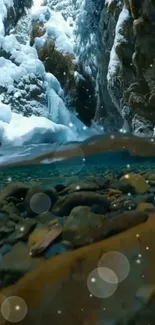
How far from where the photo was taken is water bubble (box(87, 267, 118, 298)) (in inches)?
113

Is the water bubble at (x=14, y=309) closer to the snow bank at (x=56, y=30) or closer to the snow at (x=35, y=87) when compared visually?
the snow at (x=35, y=87)

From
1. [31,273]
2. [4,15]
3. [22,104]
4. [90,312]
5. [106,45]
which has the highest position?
[4,15]

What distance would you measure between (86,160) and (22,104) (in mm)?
11586

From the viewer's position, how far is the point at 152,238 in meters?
3.36

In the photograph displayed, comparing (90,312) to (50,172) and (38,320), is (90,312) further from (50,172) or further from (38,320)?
(50,172)

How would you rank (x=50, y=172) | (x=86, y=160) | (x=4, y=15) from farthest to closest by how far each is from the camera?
(x=4, y=15) → (x=86, y=160) → (x=50, y=172)

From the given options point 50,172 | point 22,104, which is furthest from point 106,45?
point 50,172

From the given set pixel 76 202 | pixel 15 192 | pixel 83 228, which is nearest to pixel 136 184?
pixel 76 202

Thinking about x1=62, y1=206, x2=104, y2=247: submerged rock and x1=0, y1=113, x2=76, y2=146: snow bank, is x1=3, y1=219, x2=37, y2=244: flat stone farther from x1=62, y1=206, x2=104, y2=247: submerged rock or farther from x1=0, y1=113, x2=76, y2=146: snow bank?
x1=0, y1=113, x2=76, y2=146: snow bank

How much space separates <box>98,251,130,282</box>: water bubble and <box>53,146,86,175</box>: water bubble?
518cm

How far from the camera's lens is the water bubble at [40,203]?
4.50 m

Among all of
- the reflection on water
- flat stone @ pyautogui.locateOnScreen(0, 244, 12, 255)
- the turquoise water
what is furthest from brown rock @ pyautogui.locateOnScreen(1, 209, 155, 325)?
the turquoise water

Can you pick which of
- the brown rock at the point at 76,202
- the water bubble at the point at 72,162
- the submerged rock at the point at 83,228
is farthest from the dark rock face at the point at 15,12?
the submerged rock at the point at 83,228

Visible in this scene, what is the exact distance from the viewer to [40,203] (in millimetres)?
4656
